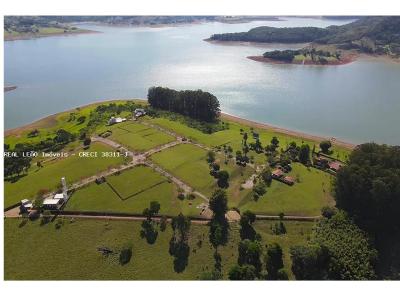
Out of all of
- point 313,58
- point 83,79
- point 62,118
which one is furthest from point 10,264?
point 313,58

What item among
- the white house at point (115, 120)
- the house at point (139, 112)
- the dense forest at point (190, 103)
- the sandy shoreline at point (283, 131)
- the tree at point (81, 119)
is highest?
the dense forest at point (190, 103)

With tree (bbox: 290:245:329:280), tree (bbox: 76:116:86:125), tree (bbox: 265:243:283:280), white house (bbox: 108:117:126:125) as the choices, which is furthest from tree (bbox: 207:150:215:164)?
tree (bbox: 76:116:86:125)

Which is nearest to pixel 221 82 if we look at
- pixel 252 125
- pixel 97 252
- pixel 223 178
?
pixel 252 125

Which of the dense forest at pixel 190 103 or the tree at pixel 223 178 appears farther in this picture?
the dense forest at pixel 190 103

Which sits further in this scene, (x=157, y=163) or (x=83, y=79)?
(x=83, y=79)

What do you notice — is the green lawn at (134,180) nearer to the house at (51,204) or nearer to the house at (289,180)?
the house at (51,204)

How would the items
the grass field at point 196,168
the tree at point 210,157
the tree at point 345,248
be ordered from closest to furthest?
the tree at point 345,248 < the grass field at point 196,168 < the tree at point 210,157

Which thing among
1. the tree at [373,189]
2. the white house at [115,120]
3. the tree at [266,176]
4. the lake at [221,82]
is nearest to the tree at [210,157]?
the tree at [266,176]

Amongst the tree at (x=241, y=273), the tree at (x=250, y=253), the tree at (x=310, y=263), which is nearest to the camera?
the tree at (x=241, y=273)

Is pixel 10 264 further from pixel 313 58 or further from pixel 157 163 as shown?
pixel 313 58
